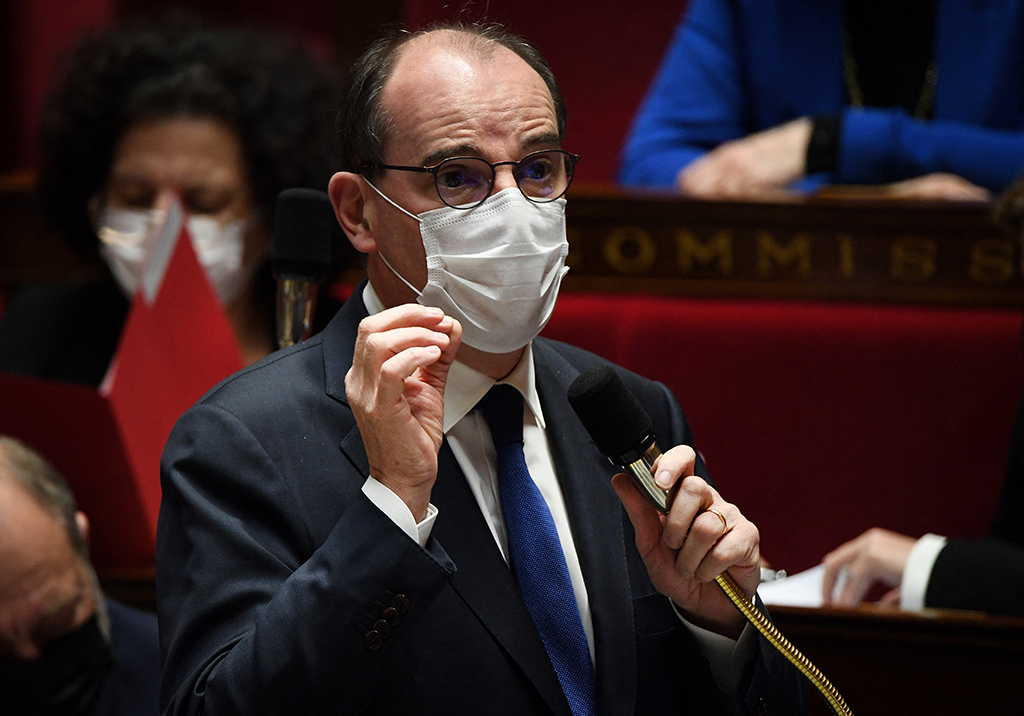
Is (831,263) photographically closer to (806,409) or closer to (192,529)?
(806,409)

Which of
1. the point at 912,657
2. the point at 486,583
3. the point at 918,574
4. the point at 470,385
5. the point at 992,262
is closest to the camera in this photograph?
the point at 486,583

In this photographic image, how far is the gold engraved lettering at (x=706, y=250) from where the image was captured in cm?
244

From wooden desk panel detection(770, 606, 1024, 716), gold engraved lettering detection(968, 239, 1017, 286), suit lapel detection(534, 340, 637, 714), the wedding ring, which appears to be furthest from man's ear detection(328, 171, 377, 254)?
gold engraved lettering detection(968, 239, 1017, 286)

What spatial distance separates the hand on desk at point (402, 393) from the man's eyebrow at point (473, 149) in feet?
0.70

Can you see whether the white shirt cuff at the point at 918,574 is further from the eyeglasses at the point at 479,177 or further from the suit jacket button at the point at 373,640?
the suit jacket button at the point at 373,640

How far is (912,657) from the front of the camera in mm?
1729

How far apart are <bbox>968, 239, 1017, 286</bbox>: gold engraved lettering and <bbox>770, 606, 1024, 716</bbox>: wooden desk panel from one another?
33.3 inches

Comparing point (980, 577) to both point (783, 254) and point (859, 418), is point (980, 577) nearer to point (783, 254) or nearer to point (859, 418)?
point (859, 418)

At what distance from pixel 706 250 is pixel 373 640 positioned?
5.12 ft

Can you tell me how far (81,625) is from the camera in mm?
1786

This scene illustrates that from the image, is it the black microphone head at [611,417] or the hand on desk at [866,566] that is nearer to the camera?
the black microphone head at [611,417]

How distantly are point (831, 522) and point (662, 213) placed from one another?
0.69m

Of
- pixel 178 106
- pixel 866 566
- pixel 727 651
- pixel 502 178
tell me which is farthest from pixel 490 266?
pixel 178 106

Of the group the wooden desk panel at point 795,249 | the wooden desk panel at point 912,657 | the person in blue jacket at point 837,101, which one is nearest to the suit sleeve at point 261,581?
the wooden desk panel at point 912,657
